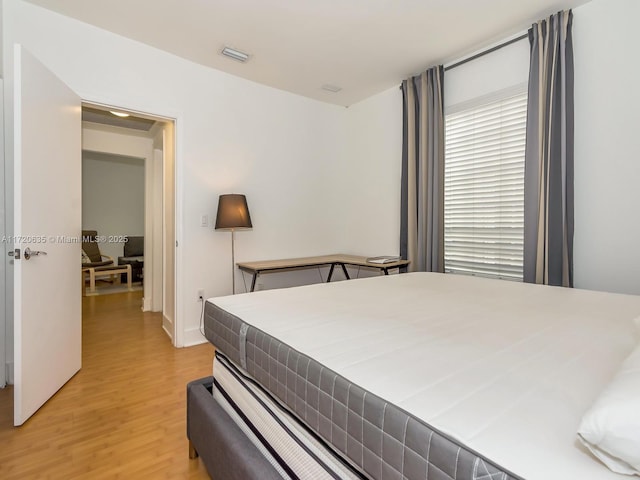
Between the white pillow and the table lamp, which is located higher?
the table lamp

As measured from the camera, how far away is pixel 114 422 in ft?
6.03

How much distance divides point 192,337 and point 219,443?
7.05ft

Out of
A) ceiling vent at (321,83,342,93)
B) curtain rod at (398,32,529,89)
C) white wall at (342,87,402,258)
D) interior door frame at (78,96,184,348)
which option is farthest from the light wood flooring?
curtain rod at (398,32,529,89)

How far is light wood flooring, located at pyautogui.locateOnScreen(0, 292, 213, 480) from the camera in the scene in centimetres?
149

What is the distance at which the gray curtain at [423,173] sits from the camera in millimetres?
3062

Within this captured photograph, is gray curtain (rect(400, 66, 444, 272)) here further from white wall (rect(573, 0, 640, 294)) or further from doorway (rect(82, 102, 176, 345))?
doorway (rect(82, 102, 176, 345))

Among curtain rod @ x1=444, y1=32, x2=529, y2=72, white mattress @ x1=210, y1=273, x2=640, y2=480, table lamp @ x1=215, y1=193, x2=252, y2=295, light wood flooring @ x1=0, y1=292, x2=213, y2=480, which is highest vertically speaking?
curtain rod @ x1=444, y1=32, x2=529, y2=72

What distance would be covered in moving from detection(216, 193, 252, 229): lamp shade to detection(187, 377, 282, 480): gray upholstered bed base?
169cm

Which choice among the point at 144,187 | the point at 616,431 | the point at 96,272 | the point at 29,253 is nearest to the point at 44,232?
the point at 29,253

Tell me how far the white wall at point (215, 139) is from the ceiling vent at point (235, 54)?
35 centimetres

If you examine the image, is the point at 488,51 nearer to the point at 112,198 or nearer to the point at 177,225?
the point at 177,225

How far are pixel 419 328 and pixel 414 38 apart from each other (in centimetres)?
251

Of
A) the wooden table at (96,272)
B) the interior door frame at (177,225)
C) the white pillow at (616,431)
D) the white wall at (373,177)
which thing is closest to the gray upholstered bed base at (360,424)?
the white pillow at (616,431)

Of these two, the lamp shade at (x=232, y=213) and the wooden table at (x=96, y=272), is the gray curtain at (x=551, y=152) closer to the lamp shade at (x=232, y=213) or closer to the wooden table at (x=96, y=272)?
the lamp shade at (x=232, y=213)
